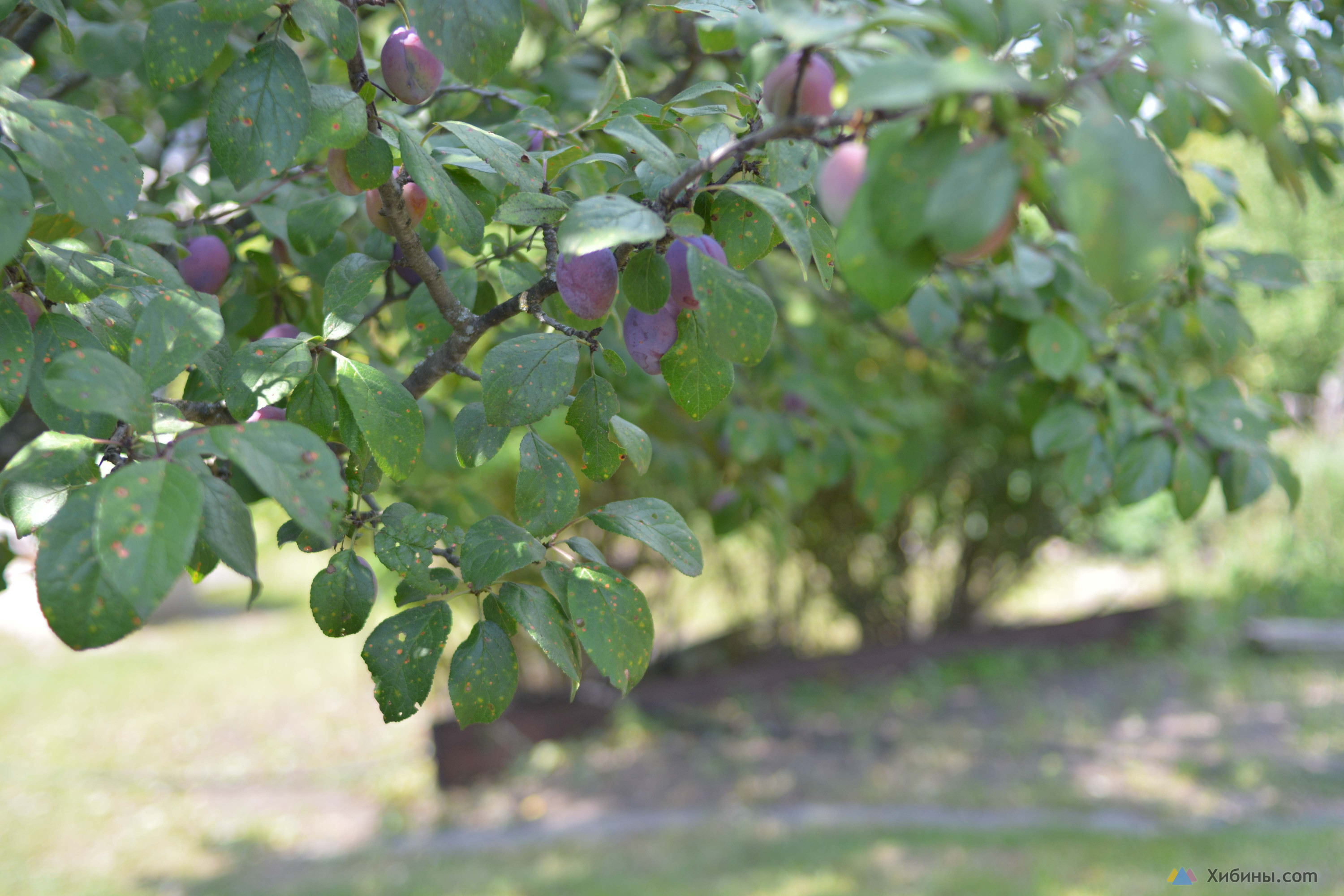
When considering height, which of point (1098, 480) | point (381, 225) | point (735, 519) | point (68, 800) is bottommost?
point (68, 800)

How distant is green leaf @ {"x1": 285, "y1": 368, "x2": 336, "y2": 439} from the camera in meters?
0.82

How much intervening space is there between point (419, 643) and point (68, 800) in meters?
4.41

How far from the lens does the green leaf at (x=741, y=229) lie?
78cm

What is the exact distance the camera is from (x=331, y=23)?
0.80 m

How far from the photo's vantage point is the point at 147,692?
5613 millimetres

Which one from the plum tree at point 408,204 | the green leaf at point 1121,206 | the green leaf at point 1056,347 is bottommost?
the green leaf at point 1056,347

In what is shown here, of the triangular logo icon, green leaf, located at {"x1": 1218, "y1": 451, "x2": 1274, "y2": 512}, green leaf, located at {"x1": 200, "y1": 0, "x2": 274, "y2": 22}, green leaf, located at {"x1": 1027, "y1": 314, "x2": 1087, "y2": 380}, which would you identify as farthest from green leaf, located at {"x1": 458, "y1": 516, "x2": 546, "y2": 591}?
the triangular logo icon

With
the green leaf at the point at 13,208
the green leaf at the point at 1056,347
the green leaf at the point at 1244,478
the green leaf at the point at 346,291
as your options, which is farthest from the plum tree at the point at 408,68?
the green leaf at the point at 1244,478

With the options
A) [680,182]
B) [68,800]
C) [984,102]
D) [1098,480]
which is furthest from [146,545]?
[68,800]

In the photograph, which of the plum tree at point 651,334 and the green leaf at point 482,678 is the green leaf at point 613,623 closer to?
the green leaf at point 482,678

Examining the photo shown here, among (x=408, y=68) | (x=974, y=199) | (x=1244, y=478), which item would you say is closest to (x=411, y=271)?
(x=408, y=68)

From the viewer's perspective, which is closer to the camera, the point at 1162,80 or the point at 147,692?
the point at 1162,80

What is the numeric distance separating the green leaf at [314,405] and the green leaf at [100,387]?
21cm

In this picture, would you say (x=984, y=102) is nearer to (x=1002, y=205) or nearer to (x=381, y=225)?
(x=1002, y=205)
